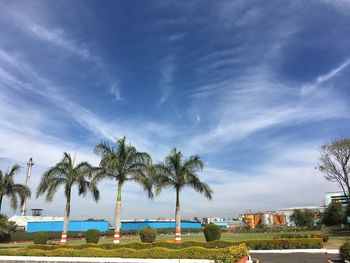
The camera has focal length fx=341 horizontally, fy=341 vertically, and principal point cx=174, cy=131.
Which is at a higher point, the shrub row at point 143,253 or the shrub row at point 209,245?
the shrub row at point 209,245

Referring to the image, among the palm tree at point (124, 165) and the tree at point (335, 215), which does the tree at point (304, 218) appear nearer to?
the tree at point (335, 215)

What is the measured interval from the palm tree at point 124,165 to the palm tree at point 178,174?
95 centimetres

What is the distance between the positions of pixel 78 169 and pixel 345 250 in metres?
22.0

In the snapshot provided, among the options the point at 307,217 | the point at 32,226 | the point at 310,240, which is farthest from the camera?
the point at 307,217

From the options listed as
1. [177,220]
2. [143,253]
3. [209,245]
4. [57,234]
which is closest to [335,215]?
[177,220]

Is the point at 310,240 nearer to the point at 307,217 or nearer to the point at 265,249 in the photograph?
the point at 265,249

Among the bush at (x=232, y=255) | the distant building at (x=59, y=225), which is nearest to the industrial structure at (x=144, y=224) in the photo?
the distant building at (x=59, y=225)

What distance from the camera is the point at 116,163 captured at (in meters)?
26.8

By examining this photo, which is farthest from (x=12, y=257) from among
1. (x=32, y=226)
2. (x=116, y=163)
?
(x=32, y=226)

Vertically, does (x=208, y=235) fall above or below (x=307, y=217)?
below

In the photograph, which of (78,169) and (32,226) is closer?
(78,169)

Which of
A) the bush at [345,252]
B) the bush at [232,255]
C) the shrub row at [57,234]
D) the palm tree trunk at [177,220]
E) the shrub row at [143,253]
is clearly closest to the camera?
A: the bush at [232,255]

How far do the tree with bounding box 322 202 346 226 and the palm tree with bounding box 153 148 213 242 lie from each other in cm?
4133

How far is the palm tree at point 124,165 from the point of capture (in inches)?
1065
